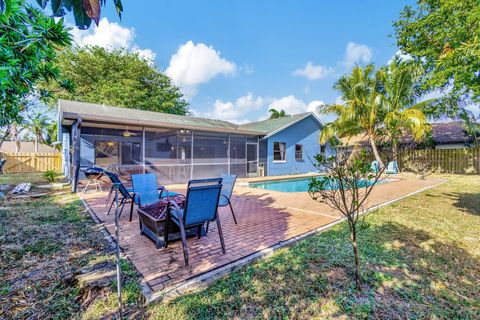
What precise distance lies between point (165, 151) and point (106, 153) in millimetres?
2420

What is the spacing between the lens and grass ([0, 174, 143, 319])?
2.31m

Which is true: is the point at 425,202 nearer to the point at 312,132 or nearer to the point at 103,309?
the point at 103,309

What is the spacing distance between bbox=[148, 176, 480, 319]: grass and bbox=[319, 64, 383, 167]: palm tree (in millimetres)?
10527

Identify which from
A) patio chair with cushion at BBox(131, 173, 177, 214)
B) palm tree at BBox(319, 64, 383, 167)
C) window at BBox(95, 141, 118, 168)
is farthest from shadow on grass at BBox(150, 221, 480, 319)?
palm tree at BBox(319, 64, 383, 167)

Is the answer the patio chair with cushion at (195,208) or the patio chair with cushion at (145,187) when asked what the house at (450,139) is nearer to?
the patio chair with cushion at (145,187)

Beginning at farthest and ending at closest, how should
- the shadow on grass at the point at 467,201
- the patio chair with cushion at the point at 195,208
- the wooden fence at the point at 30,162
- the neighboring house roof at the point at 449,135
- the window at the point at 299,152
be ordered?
the window at the point at 299,152 < the neighboring house roof at the point at 449,135 < the wooden fence at the point at 30,162 < the shadow on grass at the point at 467,201 < the patio chair with cushion at the point at 195,208

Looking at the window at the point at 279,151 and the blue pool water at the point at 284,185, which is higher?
the window at the point at 279,151

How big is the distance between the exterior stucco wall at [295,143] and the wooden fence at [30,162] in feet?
53.6

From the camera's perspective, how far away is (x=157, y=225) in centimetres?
359

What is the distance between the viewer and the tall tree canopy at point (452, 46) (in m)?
4.08

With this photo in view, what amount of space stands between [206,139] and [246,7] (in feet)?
20.7

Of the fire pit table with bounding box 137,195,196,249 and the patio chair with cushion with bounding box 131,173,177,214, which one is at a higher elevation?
the patio chair with cushion with bounding box 131,173,177,214

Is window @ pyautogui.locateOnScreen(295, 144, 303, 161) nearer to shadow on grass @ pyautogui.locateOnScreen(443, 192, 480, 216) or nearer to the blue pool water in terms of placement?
the blue pool water

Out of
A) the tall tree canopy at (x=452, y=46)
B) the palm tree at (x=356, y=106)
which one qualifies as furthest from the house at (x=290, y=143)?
the tall tree canopy at (x=452, y=46)
